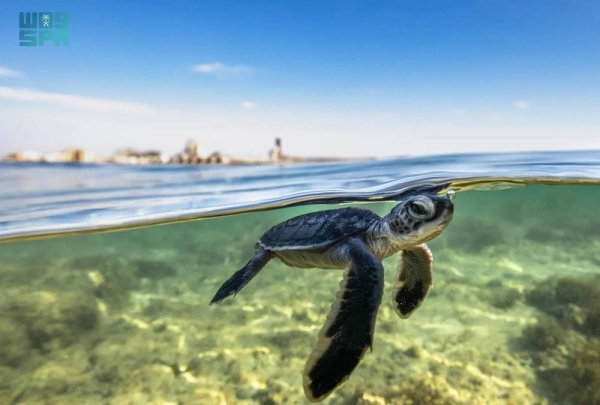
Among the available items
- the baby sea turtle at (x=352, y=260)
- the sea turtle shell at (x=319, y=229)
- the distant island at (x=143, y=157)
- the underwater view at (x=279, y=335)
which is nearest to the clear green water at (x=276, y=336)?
the underwater view at (x=279, y=335)

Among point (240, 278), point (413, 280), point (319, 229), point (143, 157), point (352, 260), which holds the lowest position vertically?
point (413, 280)

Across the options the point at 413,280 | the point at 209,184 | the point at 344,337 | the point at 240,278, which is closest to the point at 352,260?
the point at 344,337

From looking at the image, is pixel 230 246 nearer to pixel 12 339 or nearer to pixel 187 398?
pixel 12 339

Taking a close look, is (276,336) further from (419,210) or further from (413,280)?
(419,210)

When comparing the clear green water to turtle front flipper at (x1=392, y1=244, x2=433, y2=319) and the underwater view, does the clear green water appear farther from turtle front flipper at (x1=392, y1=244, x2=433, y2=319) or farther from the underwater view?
turtle front flipper at (x1=392, y1=244, x2=433, y2=319)

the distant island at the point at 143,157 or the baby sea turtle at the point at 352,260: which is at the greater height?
the distant island at the point at 143,157

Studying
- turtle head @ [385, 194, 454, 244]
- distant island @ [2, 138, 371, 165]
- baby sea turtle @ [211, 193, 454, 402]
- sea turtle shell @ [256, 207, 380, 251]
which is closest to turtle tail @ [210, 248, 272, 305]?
baby sea turtle @ [211, 193, 454, 402]

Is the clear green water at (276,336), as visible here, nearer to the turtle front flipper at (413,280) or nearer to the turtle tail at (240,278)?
the turtle front flipper at (413,280)
